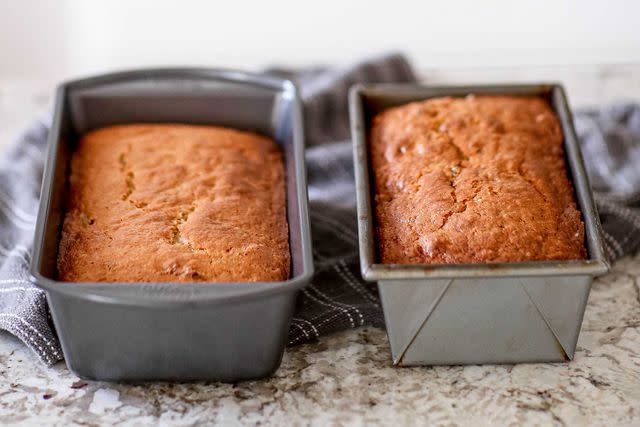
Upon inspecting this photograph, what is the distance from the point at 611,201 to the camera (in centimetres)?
183

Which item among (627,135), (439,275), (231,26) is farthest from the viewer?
(231,26)

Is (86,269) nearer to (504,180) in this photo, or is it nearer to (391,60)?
(504,180)

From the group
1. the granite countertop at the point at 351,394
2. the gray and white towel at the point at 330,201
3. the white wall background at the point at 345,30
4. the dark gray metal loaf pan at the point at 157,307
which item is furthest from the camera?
the white wall background at the point at 345,30

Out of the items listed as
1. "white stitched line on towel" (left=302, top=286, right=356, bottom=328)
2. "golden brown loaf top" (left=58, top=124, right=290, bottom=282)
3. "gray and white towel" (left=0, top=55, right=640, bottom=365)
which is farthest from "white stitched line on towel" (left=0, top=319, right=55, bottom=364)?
"white stitched line on towel" (left=302, top=286, right=356, bottom=328)

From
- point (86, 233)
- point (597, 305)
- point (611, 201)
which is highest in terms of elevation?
point (86, 233)

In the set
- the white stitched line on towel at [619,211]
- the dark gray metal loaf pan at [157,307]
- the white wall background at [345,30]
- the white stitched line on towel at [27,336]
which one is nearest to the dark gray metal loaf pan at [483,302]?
the dark gray metal loaf pan at [157,307]

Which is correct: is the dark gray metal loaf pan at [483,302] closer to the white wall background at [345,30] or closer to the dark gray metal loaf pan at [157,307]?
the dark gray metal loaf pan at [157,307]

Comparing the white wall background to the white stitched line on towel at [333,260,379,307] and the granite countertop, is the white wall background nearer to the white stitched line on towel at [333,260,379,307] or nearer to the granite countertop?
the white stitched line on towel at [333,260,379,307]

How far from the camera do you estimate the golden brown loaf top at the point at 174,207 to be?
138 cm

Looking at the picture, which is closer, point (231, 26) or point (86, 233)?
point (86, 233)

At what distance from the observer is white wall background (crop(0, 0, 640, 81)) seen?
8.29ft

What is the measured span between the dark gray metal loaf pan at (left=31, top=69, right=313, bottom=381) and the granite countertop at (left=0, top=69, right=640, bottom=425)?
1.5 inches

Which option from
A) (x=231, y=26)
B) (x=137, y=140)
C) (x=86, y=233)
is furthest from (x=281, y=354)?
(x=231, y=26)

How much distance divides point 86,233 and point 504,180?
70 centimetres
